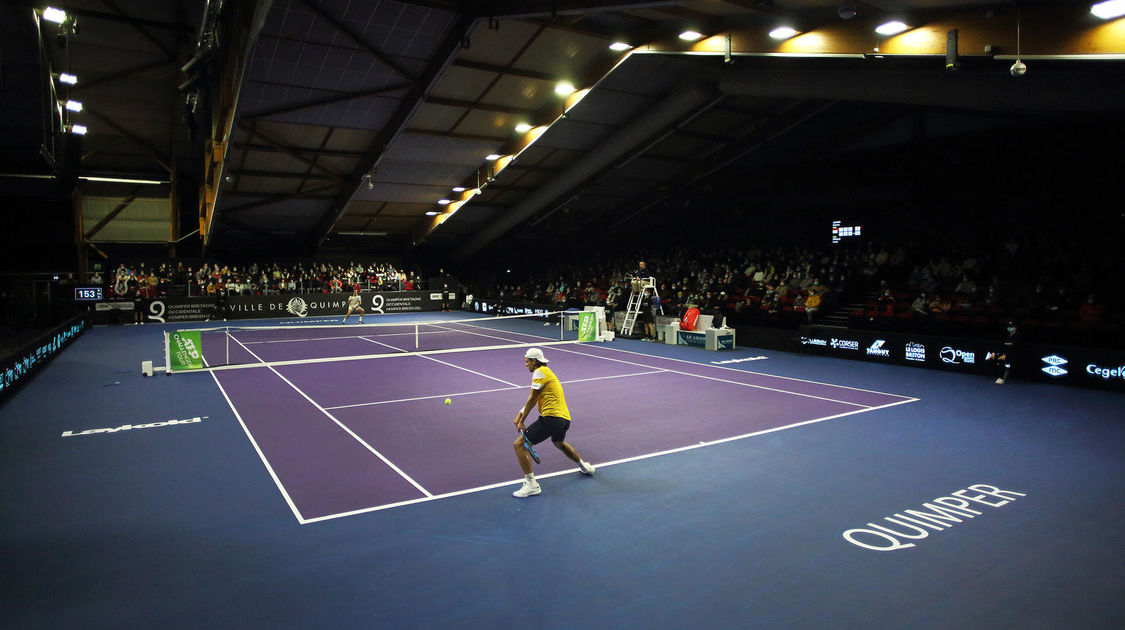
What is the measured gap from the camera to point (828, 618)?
4.80m

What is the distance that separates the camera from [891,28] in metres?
13.0

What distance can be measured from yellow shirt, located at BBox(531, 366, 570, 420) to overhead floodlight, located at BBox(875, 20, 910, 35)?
1094 centimetres

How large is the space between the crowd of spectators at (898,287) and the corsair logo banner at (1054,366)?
1196 millimetres

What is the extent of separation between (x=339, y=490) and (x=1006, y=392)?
13.9 metres

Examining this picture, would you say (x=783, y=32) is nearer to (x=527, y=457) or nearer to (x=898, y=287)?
(x=898, y=287)

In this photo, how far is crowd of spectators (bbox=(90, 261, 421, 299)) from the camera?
116 ft

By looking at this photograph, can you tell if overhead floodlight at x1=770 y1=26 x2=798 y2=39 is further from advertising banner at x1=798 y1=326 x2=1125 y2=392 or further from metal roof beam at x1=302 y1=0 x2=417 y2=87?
metal roof beam at x1=302 y1=0 x2=417 y2=87

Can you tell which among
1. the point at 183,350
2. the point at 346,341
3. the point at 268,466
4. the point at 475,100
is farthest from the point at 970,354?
the point at 346,341

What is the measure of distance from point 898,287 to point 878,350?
5.71 metres

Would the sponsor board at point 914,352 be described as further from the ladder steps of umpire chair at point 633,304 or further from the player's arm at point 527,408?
the player's arm at point 527,408

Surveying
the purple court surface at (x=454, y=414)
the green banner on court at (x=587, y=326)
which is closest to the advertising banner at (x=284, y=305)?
the green banner on court at (x=587, y=326)

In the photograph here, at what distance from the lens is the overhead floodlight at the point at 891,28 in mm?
12836

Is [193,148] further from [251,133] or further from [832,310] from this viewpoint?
[832,310]

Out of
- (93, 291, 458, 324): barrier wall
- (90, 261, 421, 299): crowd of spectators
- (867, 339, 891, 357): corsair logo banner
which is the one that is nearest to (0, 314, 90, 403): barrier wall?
(93, 291, 458, 324): barrier wall
